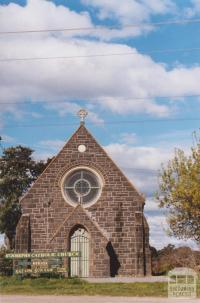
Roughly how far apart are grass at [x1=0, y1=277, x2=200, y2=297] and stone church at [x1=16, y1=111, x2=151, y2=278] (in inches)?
349

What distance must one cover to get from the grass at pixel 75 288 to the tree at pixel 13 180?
21.1 m

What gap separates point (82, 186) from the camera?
38.6 m

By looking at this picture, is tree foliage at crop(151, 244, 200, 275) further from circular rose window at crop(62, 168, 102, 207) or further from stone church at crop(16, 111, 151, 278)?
circular rose window at crop(62, 168, 102, 207)

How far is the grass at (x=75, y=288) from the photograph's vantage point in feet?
73.3

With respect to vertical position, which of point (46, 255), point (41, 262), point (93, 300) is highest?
point (46, 255)

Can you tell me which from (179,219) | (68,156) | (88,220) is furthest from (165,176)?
(68,156)

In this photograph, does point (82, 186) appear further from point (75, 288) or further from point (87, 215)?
point (75, 288)

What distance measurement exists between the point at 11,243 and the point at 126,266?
613 inches

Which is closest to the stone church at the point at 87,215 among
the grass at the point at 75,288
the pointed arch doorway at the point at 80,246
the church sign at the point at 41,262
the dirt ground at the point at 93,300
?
the pointed arch doorway at the point at 80,246

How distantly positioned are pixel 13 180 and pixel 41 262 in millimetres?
18830

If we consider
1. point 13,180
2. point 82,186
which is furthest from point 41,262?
point 13,180

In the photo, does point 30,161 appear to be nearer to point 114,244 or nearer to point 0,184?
point 0,184

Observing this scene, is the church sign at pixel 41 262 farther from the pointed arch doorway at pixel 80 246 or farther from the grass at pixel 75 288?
the pointed arch doorway at pixel 80 246

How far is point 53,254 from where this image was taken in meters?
32.0
